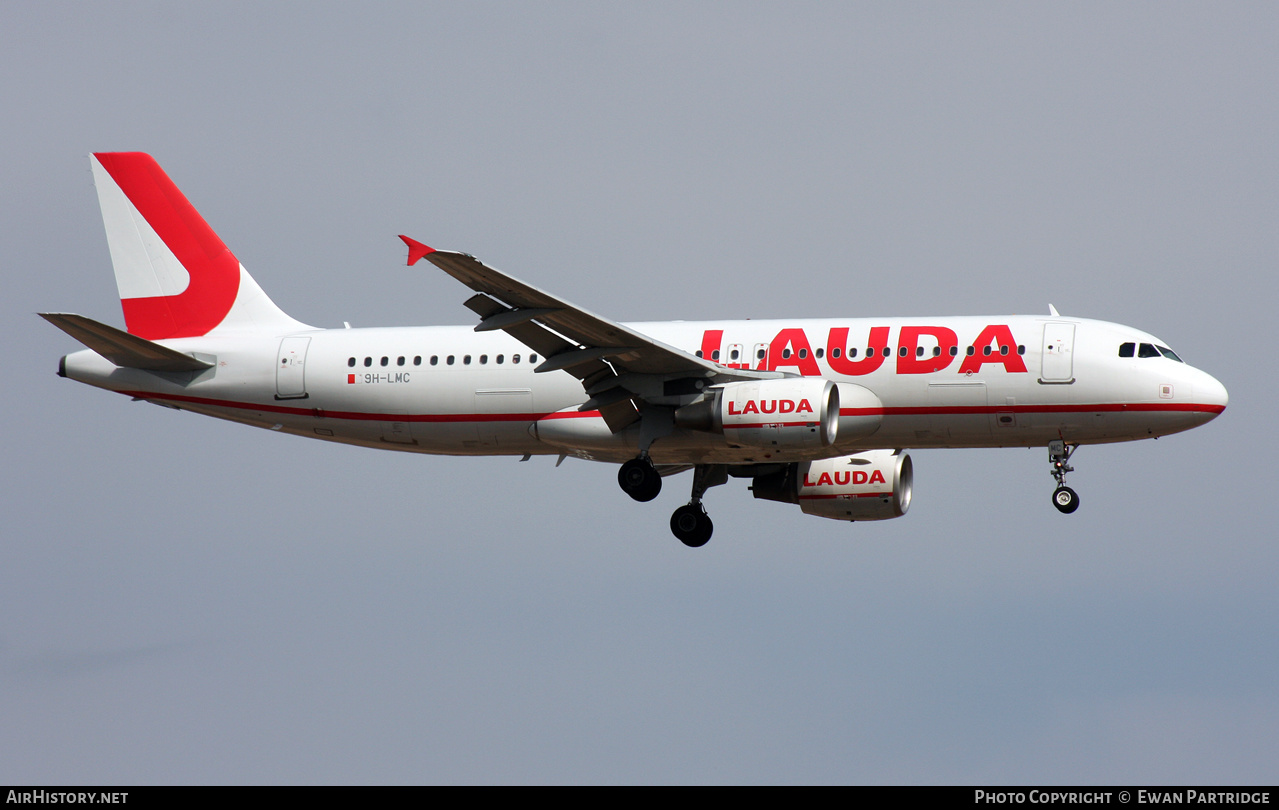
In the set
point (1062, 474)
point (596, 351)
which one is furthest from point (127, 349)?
point (1062, 474)

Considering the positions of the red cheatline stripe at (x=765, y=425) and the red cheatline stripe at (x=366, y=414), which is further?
the red cheatline stripe at (x=366, y=414)

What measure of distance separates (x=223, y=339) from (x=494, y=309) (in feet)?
35.0

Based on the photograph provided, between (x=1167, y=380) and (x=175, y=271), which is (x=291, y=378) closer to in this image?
(x=175, y=271)

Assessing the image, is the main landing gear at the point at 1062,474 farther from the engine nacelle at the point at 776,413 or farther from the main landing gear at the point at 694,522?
the main landing gear at the point at 694,522

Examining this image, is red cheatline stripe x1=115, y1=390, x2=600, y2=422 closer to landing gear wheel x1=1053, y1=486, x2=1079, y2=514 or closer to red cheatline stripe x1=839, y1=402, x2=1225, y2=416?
red cheatline stripe x1=839, y1=402, x2=1225, y2=416

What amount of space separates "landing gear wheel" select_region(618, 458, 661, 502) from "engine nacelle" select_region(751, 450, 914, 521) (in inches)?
200

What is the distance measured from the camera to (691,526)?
37.1m

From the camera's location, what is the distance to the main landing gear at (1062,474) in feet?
108

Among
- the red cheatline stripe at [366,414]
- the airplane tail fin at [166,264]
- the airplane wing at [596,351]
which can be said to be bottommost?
the red cheatline stripe at [366,414]

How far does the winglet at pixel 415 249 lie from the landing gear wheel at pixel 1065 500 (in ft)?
49.5

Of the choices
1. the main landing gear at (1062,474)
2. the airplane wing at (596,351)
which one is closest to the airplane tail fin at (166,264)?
the airplane wing at (596,351)

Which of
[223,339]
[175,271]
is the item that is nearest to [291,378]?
[223,339]

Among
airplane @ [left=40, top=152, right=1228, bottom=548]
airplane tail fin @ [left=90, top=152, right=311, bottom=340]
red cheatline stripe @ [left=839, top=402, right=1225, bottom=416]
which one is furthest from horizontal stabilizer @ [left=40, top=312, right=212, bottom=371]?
red cheatline stripe @ [left=839, top=402, right=1225, bottom=416]

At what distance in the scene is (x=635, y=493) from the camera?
34250 millimetres
